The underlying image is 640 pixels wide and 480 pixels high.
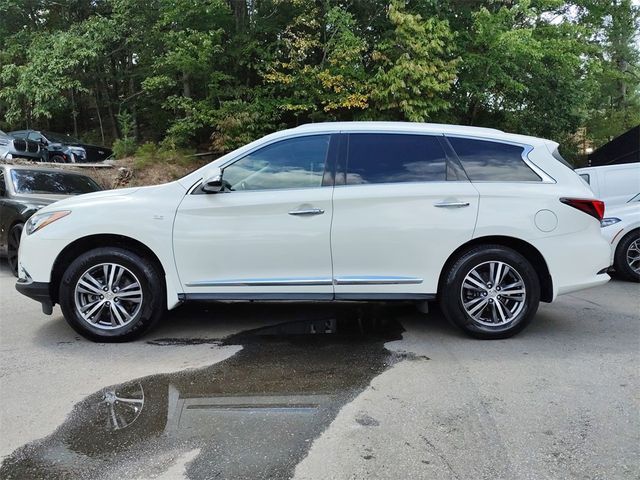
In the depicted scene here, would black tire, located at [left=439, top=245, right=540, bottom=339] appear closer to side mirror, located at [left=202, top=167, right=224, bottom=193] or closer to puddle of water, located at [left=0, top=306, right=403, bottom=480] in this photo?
puddle of water, located at [left=0, top=306, right=403, bottom=480]

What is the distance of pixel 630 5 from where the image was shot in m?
19.6

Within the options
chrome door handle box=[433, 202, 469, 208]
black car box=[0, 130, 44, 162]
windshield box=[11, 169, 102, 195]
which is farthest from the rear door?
black car box=[0, 130, 44, 162]

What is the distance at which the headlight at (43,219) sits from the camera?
4.83 metres

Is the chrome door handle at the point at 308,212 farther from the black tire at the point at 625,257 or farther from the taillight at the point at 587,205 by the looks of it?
the black tire at the point at 625,257

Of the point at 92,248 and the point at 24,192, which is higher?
the point at 24,192

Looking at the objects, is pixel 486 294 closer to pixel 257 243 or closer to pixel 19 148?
pixel 257 243

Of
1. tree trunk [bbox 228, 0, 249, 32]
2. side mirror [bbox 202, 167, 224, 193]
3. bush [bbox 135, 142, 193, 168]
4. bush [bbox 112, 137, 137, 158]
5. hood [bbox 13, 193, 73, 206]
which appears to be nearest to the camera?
side mirror [bbox 202, 167, 224, 193]

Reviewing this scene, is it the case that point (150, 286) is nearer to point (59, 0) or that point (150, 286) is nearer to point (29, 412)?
point (29, 412)

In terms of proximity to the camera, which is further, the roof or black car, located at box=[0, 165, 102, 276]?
black car, located at box=[0, 165, 102, 276]

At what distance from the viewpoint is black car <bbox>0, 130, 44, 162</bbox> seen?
16984 millimetres

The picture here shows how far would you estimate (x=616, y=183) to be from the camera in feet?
29.5

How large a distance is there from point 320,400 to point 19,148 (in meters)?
17.4

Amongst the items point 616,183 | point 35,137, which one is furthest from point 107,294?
point 35,137

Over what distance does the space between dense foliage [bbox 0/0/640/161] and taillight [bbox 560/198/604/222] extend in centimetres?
1102
